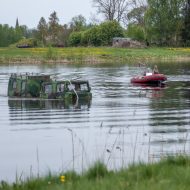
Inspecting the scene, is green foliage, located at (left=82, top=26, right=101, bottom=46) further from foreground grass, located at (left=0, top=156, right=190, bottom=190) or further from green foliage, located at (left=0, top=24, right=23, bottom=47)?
foreground grass, located at (left=0, top=156, right=190, bottom=190)

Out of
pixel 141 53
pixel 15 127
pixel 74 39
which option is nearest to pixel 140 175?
pixel 15 127

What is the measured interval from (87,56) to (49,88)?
68.8m

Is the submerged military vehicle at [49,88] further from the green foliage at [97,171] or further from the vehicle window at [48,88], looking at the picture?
the green foliage at [97,171]

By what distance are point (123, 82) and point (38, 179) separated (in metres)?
51.2

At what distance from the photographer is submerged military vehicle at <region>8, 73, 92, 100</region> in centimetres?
4144

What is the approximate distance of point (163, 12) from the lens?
136375mm

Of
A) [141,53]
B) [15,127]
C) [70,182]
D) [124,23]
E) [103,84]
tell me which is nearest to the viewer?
[70,182]

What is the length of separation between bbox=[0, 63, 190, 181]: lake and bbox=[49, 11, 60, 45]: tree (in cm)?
11120

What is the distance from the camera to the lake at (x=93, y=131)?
1712 cm

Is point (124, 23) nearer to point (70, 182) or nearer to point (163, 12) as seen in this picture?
point (163, 12)

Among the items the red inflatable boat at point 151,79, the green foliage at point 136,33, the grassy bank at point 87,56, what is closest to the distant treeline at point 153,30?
the green foliage at point 136,33

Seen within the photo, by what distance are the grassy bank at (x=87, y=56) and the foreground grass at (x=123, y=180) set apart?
318 ft

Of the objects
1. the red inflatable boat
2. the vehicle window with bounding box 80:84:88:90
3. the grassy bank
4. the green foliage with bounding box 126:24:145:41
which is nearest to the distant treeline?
the green foliage with bounding box 126:24:145:41

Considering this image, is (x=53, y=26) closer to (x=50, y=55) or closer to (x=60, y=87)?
(x=50, y=55)
